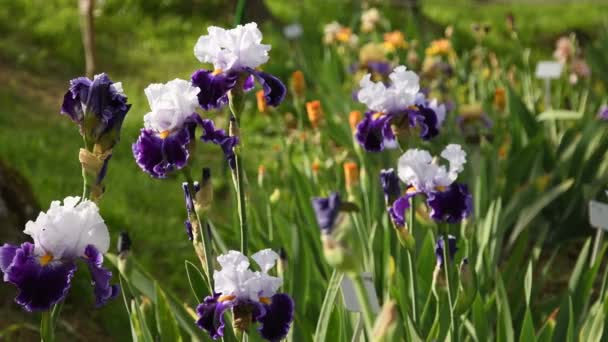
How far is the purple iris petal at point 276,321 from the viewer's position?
126 cm

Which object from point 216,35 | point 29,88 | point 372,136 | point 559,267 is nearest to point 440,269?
point 372,136

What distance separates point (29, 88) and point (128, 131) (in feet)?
3.97

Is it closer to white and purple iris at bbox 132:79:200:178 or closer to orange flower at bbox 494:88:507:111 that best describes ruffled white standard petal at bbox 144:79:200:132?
white and purple iris at bbox 132:79:200:178

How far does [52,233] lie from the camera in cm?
124

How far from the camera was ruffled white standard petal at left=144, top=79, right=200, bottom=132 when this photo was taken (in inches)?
55.2

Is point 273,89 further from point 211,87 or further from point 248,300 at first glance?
point 248,300

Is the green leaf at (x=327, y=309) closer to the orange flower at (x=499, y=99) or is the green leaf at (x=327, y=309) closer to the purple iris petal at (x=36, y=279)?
the purple iris petal at (x=36, y=279)

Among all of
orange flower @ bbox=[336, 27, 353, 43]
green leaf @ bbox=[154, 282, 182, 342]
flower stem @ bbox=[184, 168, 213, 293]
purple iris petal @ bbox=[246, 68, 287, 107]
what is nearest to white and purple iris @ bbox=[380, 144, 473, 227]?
purple iris petal @ bbox=[246, 68, 287, 107]

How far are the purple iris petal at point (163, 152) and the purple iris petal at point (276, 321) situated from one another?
286mm

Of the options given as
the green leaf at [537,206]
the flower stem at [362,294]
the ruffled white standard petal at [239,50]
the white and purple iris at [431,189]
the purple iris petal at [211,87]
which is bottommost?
the green leaf at [537,206]

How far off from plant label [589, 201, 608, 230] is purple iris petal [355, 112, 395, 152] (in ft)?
2.12

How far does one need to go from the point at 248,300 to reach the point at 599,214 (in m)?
1.24

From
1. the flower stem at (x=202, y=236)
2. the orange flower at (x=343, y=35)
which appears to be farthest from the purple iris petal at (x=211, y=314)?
the orange flower at (x=343, y=35)

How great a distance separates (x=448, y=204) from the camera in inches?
63.6
